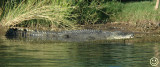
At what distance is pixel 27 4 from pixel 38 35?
39.1 inches

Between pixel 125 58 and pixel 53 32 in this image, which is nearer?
pixel 125 58

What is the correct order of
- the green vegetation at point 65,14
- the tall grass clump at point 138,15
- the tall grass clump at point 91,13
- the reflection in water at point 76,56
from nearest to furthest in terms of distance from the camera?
1. the reflection in water at point 76,56
2. the green vegetation at point 65,14
3. the tall grass clump at point 91,13
4. the tall grass clump at point 138,15

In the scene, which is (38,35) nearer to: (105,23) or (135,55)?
(105,23)

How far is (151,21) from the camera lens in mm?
12742

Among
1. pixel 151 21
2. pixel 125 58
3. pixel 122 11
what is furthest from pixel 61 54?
pixel 122 11

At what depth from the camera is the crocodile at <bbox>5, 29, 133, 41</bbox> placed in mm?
10935

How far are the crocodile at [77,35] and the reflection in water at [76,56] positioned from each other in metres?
2.52

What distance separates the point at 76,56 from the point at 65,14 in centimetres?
488

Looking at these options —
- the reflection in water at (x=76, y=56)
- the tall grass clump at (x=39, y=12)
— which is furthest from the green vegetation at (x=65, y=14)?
the reflection in water at (x=76, y=56)

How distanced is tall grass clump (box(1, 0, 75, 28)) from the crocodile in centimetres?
33

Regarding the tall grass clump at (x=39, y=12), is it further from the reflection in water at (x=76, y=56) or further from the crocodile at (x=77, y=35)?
the reflection in water at (x=76, y=56)

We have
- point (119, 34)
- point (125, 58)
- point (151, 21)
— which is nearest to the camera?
point (125, 58)

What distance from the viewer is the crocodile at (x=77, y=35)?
10.9 meters

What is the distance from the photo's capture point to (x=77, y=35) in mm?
11281
